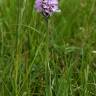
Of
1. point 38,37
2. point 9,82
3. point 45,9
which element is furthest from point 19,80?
point 38,37

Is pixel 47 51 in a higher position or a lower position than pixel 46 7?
lower

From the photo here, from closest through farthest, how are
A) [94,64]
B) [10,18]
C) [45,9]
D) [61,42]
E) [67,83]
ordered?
1. [45,9]
2. [67,83]
3. [94,64]
4. [61,42]
5. [10,18]

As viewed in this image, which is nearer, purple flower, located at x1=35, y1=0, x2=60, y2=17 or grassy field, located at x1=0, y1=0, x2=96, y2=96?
purple flower, located at x1=35, y1=0, x2=60, y2=17

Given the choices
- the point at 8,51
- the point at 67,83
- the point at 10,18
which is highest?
the point at 10,18

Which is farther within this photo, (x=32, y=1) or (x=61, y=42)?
(x=61, y=42)

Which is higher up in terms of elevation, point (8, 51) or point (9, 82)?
point (8, 51)

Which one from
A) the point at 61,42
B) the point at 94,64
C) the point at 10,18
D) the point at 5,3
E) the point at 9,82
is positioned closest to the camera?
the point at 9,82

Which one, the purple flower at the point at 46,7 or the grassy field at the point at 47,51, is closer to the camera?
the purple flower at the point at 46,7

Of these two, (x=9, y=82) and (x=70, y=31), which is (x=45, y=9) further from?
(x=70, y=31)
